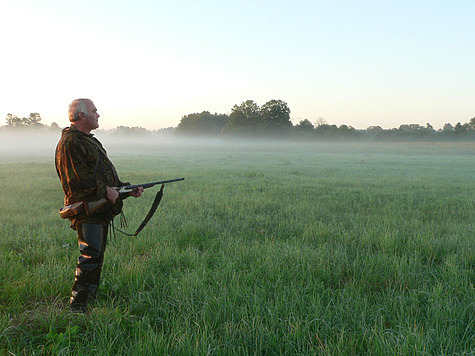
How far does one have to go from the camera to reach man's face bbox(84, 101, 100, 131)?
3.05 m

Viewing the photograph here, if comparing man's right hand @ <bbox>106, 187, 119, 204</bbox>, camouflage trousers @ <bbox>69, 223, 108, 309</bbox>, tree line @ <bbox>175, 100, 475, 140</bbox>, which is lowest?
camouflage trousers @ <bbox>69, 223, 108, 309</bbox>

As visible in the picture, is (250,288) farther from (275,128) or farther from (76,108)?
(275,128)

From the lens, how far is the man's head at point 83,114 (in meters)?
3.01

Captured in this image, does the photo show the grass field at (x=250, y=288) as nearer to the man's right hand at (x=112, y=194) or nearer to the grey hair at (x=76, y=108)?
the man's right hand at (x=112, y=194)

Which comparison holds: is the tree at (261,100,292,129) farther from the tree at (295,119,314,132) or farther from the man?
the man

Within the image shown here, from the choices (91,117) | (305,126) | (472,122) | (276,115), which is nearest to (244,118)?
(276,115)

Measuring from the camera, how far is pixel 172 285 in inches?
137

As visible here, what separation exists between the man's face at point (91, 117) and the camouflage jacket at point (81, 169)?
126 millimetres

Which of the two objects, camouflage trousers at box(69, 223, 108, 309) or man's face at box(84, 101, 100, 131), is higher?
man's face at box(84, 101, 100, 131)

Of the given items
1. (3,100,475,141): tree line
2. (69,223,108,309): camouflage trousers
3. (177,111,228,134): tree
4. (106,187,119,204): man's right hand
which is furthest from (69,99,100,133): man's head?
(177,111,228,134): tree

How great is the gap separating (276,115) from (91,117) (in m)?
110

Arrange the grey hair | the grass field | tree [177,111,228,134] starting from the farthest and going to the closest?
tree [177,111,228,134] → the grey hair → the grass field

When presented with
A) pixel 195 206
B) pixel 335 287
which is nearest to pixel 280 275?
pixel 335 287

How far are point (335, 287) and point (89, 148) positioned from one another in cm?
322
